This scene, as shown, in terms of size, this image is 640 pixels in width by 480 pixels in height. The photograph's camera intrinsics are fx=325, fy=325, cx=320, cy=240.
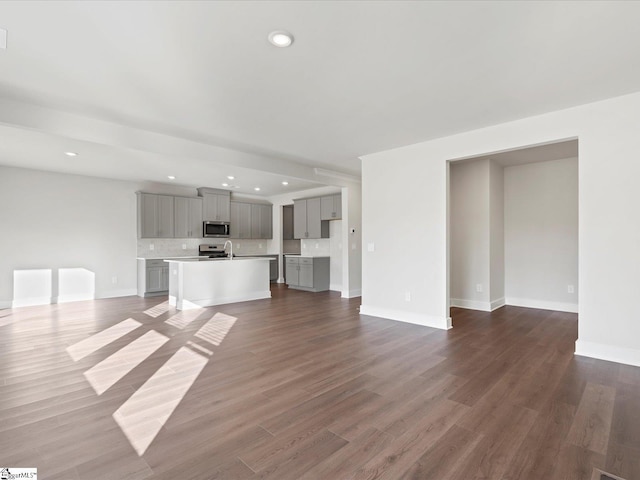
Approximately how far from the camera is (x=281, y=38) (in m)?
2.25

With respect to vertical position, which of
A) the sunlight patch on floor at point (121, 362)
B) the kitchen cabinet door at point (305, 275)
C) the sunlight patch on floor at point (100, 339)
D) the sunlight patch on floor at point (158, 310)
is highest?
the kitchen cabinet door at point (305, 275)

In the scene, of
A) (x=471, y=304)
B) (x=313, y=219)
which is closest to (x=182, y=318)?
(x=313, y=219)

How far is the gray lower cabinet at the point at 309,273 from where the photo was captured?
8016 millimetres

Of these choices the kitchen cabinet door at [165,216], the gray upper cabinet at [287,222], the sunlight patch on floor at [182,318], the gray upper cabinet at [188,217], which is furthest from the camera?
the gray upper cabinet at [287,222]

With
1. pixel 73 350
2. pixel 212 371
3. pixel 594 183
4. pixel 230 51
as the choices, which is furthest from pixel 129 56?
pixel 594 183

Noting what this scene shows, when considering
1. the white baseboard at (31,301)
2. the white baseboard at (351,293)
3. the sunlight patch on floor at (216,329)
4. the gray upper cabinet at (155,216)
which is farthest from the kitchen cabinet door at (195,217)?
the white baseboard at (351,293)

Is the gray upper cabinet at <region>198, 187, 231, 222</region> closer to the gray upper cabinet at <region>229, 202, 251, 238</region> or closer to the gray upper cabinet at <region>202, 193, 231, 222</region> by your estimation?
the gray upper cabinet at <region>202, 193, 231, 222</region>

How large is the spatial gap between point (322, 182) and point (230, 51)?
13.5 feet

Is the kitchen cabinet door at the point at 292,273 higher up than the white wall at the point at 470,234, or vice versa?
the white wall at the point at 470,234

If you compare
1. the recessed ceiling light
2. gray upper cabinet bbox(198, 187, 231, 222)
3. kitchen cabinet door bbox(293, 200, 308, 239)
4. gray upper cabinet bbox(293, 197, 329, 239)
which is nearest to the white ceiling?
the recessed ceiling light

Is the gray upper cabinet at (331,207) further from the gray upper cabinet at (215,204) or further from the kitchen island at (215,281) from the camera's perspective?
the gray upper cabinet at (215,204)

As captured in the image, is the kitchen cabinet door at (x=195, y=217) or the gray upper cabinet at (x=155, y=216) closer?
the gray upper cabinet at (x=155, y=216)

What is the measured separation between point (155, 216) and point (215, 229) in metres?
1.49

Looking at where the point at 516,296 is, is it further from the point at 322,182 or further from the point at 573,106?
the point at 322,182
